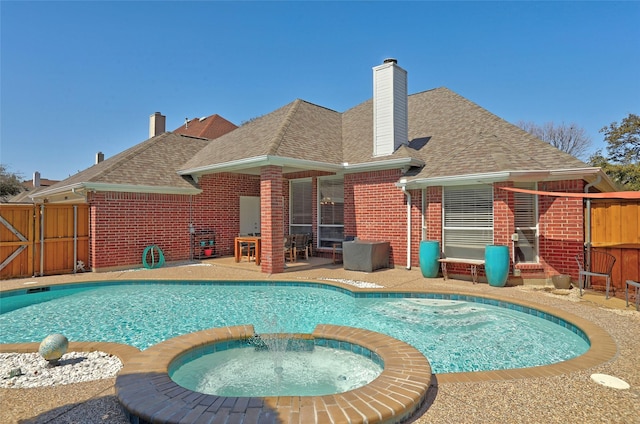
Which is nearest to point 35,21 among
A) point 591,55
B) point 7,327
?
point 7,327

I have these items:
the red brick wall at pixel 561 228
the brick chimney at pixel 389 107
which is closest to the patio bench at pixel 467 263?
the red brick wall at pixel 561 228

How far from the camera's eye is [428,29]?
1329 cm

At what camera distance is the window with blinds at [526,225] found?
9.33 m

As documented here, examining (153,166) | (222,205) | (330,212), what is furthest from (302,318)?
(153,166)

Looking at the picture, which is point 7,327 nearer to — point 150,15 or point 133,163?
point 133,163

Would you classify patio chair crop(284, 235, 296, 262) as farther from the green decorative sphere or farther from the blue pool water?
the green decorative sphere

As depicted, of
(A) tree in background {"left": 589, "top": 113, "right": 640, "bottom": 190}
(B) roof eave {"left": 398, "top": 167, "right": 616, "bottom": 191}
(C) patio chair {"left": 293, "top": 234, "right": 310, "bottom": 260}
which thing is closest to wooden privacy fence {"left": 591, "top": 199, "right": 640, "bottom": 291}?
(B) roof eave {"left": 398, "top": 167, "right": 616, "bottom": 191}

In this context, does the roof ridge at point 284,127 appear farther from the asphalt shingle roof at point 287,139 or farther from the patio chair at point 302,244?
the patio chair at point 302,244

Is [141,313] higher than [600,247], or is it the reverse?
[600,247]

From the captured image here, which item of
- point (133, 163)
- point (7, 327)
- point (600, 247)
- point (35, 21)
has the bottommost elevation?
point (7, 327)

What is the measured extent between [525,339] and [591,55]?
16609 mm

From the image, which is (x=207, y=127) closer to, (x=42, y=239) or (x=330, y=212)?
(x=330, y=212)

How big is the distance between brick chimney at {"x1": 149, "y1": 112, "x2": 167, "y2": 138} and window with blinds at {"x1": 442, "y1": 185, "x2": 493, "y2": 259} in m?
18.6

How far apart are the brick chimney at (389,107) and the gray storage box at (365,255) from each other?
3.06m
